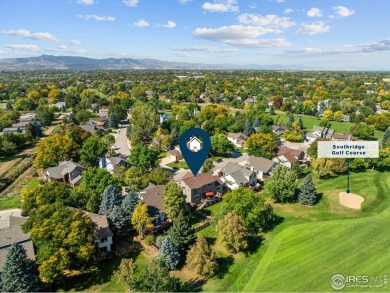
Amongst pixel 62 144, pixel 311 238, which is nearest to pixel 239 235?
pixel 311 238

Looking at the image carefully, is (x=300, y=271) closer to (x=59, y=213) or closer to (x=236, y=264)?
(x=236, y=264)

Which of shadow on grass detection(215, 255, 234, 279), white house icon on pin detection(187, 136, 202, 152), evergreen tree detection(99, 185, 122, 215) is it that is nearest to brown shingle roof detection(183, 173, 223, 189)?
white house icon on pin detection(187, 136, 202, 152)

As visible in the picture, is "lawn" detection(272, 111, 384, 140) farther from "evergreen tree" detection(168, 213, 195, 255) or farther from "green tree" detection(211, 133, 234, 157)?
"evergreen tree" detection(168, 213, 195, 255)

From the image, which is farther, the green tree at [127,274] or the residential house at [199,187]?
the residential house at [199,187]

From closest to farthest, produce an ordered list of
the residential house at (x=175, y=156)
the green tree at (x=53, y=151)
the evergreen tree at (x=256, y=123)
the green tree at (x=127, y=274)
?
the green tree at (x=127, y=274), the green tree at (x=53, y=151), the residential house at (x=175, y=156), the evergreen tree at (x=256, y=123)

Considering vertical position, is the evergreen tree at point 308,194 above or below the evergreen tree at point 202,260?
above

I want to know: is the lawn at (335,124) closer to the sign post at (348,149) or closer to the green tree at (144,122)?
the sign post at (348,149)

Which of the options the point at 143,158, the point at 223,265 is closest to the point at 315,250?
the point at 223,265

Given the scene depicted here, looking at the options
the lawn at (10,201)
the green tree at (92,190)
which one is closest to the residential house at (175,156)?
the green tree at (92,190)
